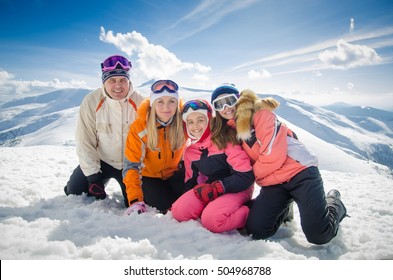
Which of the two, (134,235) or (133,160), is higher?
(133,160)

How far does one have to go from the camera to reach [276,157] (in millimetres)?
3240

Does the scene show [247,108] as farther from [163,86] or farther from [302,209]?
[302,209]

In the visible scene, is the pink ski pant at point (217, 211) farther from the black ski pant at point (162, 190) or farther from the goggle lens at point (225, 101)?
the goggle lens at point (225, 101)

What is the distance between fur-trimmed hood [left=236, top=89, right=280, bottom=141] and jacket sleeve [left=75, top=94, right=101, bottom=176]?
2.49 metres

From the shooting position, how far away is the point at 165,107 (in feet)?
12.6

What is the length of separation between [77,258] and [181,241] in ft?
3.38

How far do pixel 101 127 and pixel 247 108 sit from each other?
2.50 m

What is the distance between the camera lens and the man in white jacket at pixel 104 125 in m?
4.20

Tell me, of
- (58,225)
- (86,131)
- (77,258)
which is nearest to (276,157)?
(77,258)

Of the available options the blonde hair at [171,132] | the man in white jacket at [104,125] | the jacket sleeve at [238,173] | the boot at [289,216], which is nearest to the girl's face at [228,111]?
the jacket sleeve at [238,173]

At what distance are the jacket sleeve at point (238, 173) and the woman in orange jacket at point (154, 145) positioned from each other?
39.0 inches

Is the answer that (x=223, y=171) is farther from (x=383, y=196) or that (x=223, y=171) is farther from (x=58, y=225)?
(x=383, y=196)

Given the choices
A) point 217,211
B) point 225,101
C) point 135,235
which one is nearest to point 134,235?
point 135,235
